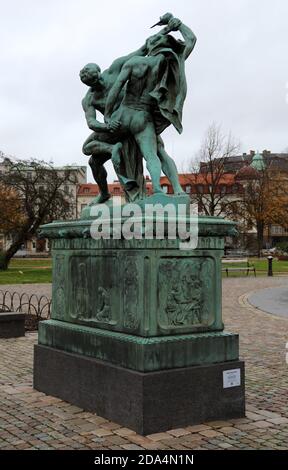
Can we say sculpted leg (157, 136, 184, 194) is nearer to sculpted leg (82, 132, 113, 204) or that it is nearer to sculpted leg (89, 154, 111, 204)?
sculpted leg (82, 132, 113, 204)

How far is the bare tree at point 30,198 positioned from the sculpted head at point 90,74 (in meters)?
30.5

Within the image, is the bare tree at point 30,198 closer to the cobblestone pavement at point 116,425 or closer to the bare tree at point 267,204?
the bare tree at point 267,204

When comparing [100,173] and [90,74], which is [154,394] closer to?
[100,173]

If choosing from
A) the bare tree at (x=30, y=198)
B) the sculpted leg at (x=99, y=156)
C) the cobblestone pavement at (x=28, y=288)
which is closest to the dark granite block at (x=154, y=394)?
the sculpted leg at (x=99, y=156)

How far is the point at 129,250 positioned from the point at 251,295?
16.3m

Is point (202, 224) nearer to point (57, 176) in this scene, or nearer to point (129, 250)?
point (129, 250)

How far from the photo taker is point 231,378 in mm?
6098

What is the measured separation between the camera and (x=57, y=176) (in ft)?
127

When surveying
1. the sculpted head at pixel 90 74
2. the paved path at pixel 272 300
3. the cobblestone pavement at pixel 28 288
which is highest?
the sculpted head at pixel 90 74

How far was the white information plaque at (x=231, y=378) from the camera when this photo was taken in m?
6.05

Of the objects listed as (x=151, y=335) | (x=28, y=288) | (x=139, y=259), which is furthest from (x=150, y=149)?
(x=28, y=288)

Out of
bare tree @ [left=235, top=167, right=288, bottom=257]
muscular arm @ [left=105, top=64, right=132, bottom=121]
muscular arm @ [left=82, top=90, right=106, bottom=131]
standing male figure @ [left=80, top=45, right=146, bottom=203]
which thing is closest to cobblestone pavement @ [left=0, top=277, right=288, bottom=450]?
standing male figure @ [left=80, top=45, right=146, bottom=203]
